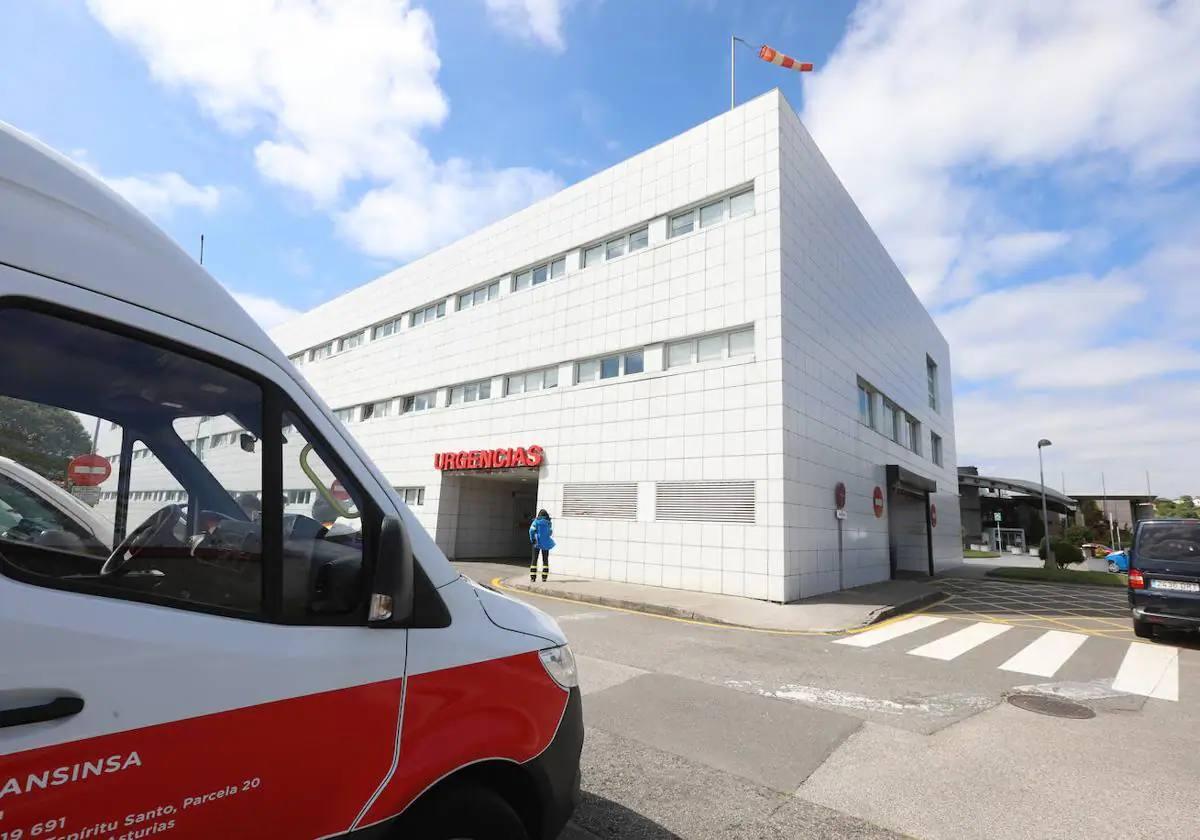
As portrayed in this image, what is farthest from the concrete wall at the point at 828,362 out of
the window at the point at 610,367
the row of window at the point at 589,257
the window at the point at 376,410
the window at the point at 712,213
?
the window at the point at 376,410

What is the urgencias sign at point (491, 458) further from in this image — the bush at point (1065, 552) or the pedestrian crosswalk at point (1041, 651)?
the bush at point (1065, 552)

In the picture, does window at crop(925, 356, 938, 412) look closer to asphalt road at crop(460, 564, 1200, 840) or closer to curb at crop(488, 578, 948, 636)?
curb at crop(488, 578, 948, 636)

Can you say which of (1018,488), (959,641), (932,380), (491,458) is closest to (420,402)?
(491,458)

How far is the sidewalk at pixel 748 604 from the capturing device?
1073 centimetres

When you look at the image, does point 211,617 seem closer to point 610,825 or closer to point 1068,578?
point 610,825

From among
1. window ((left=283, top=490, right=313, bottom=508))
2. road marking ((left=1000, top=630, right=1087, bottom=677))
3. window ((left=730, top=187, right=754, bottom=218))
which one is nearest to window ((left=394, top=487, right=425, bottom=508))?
window ((left=730, top=187, right=754, bottom=218))

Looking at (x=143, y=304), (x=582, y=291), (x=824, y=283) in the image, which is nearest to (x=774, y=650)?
(x=143, y=304)

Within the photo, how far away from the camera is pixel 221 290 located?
1.78 metres

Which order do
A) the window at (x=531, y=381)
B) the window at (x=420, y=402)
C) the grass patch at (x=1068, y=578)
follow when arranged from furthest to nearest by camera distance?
the window at (x=420, y=402) < the grass patch at (x=1068, y=578) < the window at (x=531, y=381)

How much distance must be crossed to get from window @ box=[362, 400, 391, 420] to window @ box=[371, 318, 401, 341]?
132 inches

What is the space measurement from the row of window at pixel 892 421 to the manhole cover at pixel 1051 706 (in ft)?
45.6

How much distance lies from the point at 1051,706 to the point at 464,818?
637 centimetres

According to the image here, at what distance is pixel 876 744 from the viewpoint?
4527 millimetres

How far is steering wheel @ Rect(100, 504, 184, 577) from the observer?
1.50 m
